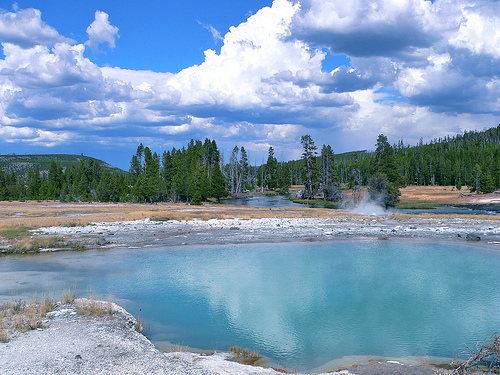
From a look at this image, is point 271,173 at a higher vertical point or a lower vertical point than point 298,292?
higher

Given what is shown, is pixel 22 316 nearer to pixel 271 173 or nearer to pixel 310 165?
pixel 310 165

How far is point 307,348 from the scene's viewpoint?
531 inches

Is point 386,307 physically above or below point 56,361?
below

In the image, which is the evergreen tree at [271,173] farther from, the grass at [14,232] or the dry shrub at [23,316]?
the dry shrub at [23,316]

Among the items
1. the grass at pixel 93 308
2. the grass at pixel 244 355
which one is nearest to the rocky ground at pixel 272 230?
the grass at pixel 93 308

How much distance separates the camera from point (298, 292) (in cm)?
2017

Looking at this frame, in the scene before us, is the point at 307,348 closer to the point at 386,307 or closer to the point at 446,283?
the point at 386,307

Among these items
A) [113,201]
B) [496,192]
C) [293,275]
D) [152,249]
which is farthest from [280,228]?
[496,192]

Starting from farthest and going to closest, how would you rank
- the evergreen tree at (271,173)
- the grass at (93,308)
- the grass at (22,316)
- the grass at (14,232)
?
the evergreen tree at (271,173) → the grass at (14,232) → the grass at (93,308) → the grass at (22,316)

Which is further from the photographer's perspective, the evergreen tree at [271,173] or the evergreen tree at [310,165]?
the evergreen tree at [271,173]

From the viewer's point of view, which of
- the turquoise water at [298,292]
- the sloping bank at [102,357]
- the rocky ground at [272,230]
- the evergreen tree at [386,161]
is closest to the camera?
the sloping bank at [102,357]

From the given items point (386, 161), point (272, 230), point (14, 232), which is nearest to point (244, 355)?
point (272, 230)

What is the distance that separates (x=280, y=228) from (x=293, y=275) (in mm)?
16762

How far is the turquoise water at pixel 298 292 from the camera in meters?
14.2
